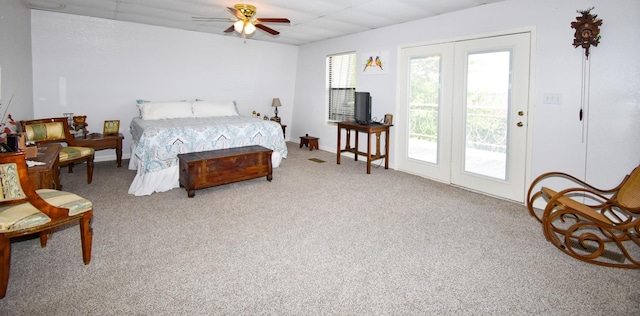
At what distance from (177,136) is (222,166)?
768 mm

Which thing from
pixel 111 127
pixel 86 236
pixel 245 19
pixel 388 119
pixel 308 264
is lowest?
pixel 308 264

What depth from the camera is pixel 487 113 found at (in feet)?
13.8

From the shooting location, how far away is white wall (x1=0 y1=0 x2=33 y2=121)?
3541mm

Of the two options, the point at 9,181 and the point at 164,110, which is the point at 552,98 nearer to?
the point at 9,181

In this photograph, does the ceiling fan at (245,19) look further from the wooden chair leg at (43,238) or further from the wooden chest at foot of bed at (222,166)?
the wooden chair leg at (43,238)

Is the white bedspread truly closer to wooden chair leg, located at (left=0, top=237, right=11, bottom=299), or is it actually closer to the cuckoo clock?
wooden chair leg, located at (left=0, top=237, right=11, bottom=299)

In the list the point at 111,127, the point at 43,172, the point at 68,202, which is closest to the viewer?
the point at 68,202

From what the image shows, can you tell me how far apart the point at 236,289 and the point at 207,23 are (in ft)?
16.0

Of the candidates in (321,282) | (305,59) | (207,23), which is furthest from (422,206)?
(305,59)

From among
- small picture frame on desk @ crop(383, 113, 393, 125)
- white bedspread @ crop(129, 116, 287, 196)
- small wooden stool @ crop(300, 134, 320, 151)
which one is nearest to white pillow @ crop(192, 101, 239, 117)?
white bedspread @ crop(129, 116, 287, 196)

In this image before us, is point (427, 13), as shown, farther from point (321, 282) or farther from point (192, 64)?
point (192, 64)

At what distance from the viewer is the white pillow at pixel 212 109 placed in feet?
19.0

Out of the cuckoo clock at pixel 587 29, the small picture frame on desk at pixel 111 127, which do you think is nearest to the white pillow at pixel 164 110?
the small picture frame on desk at pixel 111 127

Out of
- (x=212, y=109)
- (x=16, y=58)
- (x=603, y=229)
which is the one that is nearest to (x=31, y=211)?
(x=16, y=58)
